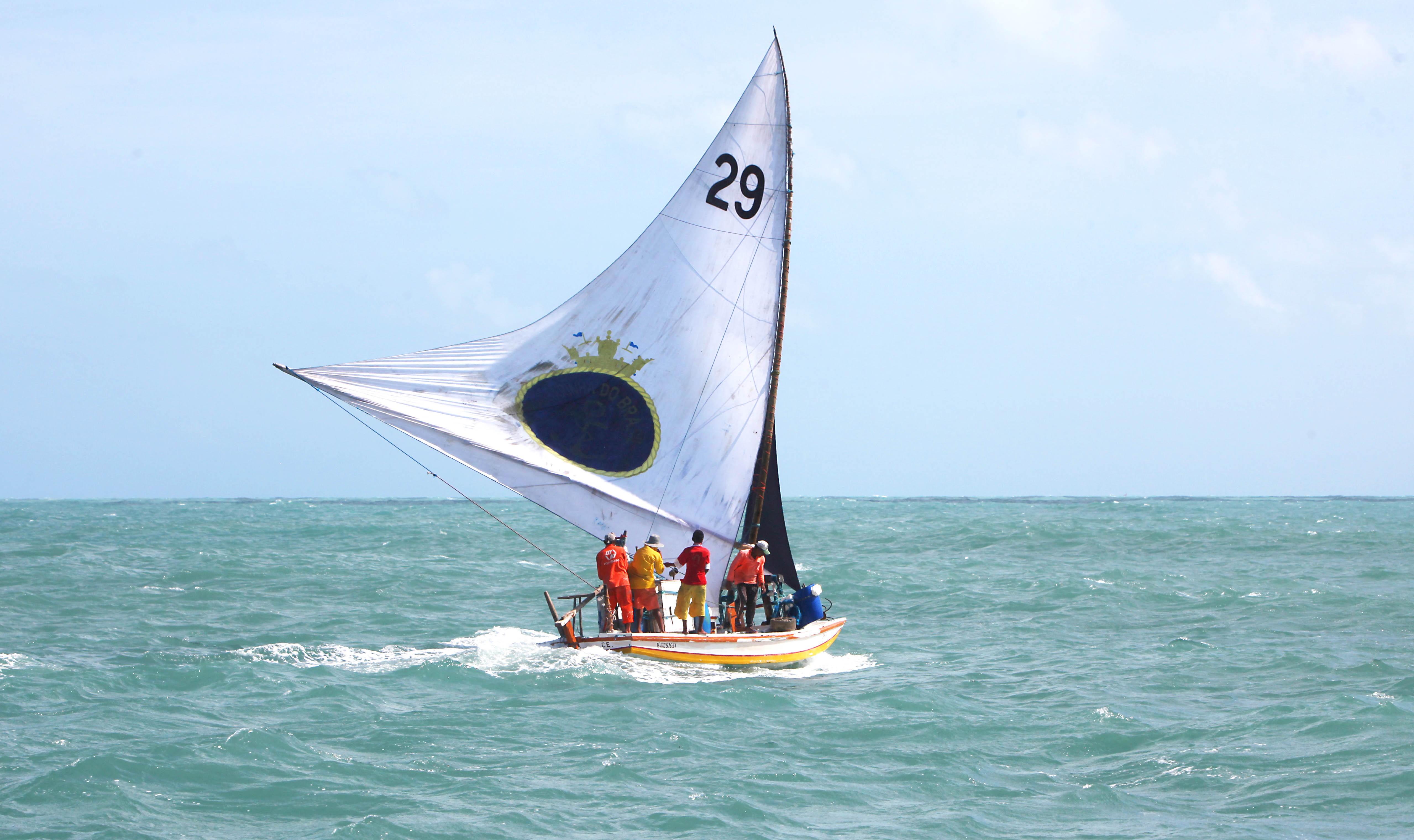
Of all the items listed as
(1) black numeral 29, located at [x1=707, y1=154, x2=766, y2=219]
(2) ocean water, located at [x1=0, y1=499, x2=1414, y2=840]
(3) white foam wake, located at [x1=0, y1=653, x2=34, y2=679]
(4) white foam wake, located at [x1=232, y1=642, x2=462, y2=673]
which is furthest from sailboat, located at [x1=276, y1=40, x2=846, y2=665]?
(3) white foam wake, located at [x1=0, y1=653, x2=34, y2=679]

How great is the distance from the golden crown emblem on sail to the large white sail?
0.07 feet

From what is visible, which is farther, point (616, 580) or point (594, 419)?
point (594, 419)

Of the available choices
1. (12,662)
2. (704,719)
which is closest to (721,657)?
(704,719)

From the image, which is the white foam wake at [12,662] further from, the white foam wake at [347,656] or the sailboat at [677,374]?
the sailboat at [677,374]

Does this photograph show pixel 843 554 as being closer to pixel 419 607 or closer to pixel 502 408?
pixel 419 607

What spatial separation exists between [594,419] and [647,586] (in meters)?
3.15

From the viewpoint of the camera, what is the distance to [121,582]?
42.3 meters

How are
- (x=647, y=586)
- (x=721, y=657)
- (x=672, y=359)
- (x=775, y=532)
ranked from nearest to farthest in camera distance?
(x=647, y=586) → (x=721, y=657) → (x=672, y=359) → (x=775, y=532)

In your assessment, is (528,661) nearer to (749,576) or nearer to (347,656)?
(347,656)

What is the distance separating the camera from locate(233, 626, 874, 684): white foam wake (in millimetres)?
22062

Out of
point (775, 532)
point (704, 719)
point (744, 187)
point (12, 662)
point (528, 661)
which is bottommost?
point (704, 719)

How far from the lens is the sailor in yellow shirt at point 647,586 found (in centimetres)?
2206

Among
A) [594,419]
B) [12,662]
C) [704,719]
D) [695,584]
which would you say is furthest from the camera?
[12,662]

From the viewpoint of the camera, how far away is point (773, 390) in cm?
2403
